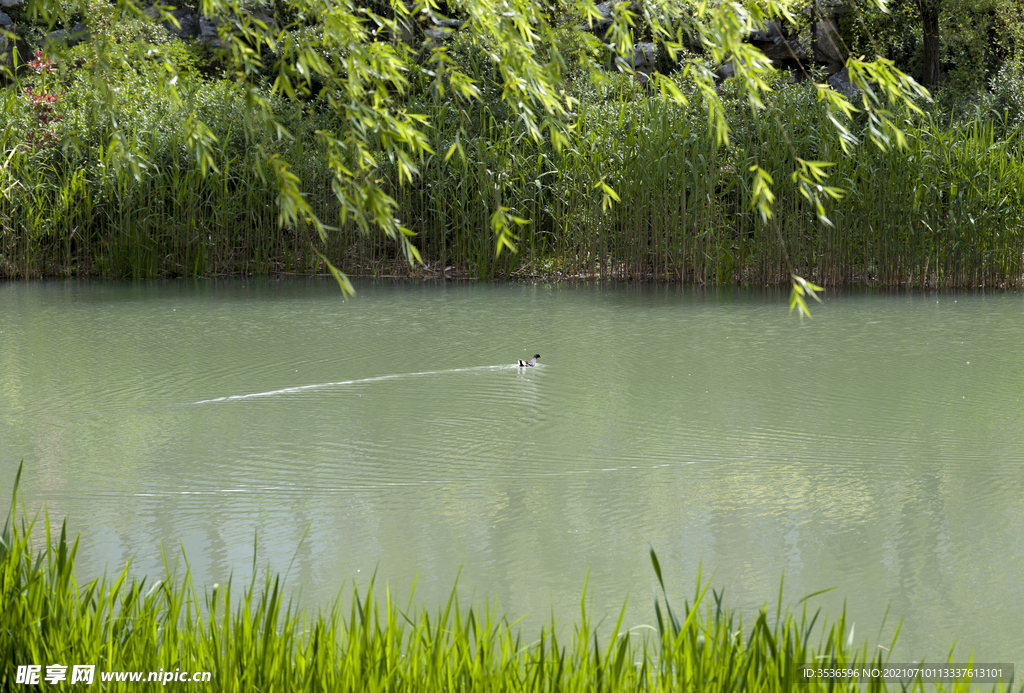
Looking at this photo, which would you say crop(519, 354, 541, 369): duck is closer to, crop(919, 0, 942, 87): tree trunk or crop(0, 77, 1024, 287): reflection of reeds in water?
crop(0, 77, 1024, 287): reflection of reeds in water

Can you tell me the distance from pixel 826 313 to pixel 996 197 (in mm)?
2685

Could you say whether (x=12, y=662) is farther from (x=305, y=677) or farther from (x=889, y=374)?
(x=889, y=374)

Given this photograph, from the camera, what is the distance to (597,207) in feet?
32.0

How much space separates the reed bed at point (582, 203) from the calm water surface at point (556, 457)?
242 centimetres

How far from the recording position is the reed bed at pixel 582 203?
30.3 ft

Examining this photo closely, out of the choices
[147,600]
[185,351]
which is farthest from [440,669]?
[185,351]

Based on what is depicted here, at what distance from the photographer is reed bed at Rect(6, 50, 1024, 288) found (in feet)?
30.3

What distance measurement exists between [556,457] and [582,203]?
649 cm

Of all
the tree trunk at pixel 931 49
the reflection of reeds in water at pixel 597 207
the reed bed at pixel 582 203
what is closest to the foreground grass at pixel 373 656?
the reflection of reeds in water at pixel 597 207

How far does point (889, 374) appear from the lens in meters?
5.21

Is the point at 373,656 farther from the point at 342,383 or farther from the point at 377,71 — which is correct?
the point at 342,383

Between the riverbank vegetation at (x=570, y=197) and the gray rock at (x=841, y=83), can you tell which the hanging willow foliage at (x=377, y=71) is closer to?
the riverbank vegetation at (x=570, y=197)

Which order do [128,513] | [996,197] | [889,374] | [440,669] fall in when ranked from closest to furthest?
[440,669] → [128,513] → [889,374] → [996,197]

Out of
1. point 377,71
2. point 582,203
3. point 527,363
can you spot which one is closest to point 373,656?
point 377,71
